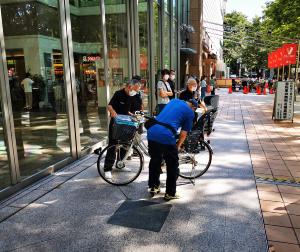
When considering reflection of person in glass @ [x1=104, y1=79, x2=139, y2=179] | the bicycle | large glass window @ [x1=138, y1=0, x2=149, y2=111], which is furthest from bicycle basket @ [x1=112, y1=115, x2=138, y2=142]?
large glass window @ [x1=138, y1=0, x2=149, y2=111]

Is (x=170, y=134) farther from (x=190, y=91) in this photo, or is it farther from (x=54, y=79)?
(x=54, y=79)

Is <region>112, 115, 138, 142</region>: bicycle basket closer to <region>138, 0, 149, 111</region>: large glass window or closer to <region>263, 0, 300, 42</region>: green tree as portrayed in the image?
<region>138, 0, 149, 111</region>: large glass window

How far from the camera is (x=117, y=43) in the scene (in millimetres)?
8875

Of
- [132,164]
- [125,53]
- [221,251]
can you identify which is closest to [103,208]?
[132,164]

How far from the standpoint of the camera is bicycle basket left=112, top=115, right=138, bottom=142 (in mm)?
4902

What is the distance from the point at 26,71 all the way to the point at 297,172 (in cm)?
514

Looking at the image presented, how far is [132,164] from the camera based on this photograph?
515cm

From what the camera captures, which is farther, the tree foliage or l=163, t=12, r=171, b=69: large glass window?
the tree foliage

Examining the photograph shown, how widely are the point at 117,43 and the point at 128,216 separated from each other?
595 centimetres

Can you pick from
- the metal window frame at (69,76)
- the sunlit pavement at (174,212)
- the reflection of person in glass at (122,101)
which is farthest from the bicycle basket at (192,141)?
the metal window frame at (69,76)

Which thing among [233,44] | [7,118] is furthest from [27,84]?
[233,44]

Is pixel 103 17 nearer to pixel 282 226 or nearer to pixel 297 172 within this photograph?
pixel 297 172

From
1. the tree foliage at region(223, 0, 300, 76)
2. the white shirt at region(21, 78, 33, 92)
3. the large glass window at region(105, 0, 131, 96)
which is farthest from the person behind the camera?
the tree foliage at region(223, 0, 300, 76)

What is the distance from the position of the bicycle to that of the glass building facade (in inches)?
49.7
